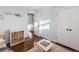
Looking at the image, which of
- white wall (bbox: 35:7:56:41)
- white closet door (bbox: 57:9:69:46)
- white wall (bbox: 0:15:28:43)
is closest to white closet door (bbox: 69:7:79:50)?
white closet door (bbox: 57:9:69:46)

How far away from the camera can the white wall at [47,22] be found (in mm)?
1202

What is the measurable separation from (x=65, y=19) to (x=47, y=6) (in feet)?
0.96

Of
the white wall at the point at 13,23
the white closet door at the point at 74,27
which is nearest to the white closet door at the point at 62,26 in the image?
the white closet door at the point at 74,27

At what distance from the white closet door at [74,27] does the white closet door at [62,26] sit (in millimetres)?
62

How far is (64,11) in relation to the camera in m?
1.16

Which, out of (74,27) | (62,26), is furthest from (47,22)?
Result: (74,27)

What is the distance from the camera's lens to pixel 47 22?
4.01 ft

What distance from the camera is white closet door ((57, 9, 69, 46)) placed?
3.84 ft

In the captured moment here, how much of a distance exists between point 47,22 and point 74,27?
36cm

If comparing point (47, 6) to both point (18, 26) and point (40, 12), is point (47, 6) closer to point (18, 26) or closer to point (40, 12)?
point (40, 12)

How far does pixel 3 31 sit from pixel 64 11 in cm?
83
